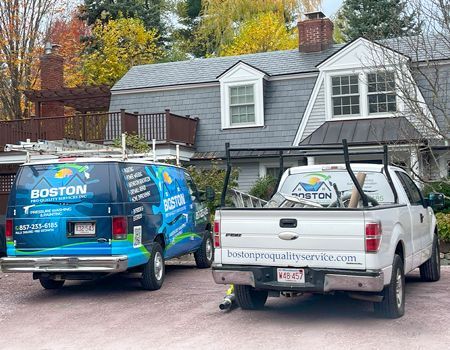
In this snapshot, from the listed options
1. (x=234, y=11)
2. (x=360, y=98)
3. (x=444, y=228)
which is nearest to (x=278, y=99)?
(x=360, y=98)

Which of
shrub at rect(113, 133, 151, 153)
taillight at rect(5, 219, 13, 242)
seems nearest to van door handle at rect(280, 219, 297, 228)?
taillight at rect(5, 219, 13, 242)

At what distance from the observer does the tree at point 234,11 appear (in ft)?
123

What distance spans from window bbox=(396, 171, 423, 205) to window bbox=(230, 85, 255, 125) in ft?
40.8

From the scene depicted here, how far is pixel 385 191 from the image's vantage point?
8680 mm

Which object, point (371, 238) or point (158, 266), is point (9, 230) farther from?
point (371, 238)

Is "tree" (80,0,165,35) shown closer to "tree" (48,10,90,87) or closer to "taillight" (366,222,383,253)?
"tree" (48,10,90,87)

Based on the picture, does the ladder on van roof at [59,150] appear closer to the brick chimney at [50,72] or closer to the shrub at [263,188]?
the shrub at [263,188]

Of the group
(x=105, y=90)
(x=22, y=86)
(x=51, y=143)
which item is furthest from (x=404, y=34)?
(x=22, y=86)

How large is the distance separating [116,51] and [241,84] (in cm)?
1376

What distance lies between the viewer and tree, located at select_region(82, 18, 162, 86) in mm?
33062

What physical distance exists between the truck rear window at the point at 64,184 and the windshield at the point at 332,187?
2.62m

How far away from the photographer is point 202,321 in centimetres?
780

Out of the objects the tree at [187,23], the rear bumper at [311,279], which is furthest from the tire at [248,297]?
the tree at [187,23]

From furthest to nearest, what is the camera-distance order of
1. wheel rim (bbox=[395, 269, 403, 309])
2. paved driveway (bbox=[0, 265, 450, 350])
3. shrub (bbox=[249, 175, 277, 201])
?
shrub (bbox=[249, 175, 277, 201]) < wheel rim (bbox=[395, 269, 403, 309]) < paved driveway (bbox=[0, 265, 450, 350])
